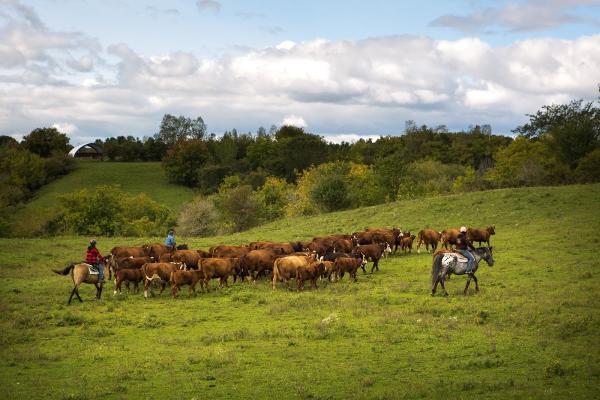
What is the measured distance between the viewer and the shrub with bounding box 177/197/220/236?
64.0 meters

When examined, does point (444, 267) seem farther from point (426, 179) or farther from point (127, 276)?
point (426, 179)

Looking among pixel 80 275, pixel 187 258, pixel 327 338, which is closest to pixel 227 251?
pixel 187 258

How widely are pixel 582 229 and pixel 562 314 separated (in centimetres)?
1985

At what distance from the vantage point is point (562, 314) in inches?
781


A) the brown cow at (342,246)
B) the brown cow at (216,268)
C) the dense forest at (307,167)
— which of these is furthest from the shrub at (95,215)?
the brown cow at (216,268)

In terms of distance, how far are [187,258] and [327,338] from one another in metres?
12.3

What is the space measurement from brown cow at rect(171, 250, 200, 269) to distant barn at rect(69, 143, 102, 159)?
364 feet

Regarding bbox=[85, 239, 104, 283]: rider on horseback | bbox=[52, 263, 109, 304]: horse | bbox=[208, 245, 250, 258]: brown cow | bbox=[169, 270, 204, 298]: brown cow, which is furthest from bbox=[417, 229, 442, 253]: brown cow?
bbox=[52, 263, 109, 304]: horse

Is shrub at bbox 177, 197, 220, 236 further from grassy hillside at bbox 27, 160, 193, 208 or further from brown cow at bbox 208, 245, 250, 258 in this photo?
brown cow at bbox 208, 245, 250, 258

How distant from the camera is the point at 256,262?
2867 cm

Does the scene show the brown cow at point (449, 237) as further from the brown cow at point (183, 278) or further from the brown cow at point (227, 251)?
the brown cow at point (183, 278)

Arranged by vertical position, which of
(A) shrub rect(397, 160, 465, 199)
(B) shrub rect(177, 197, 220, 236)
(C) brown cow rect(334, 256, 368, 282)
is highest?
(A) shrub rect(397, 160, 465, 199)

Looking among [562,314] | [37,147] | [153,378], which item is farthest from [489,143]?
[153,378]

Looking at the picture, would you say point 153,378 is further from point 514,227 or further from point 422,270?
point 514,227
